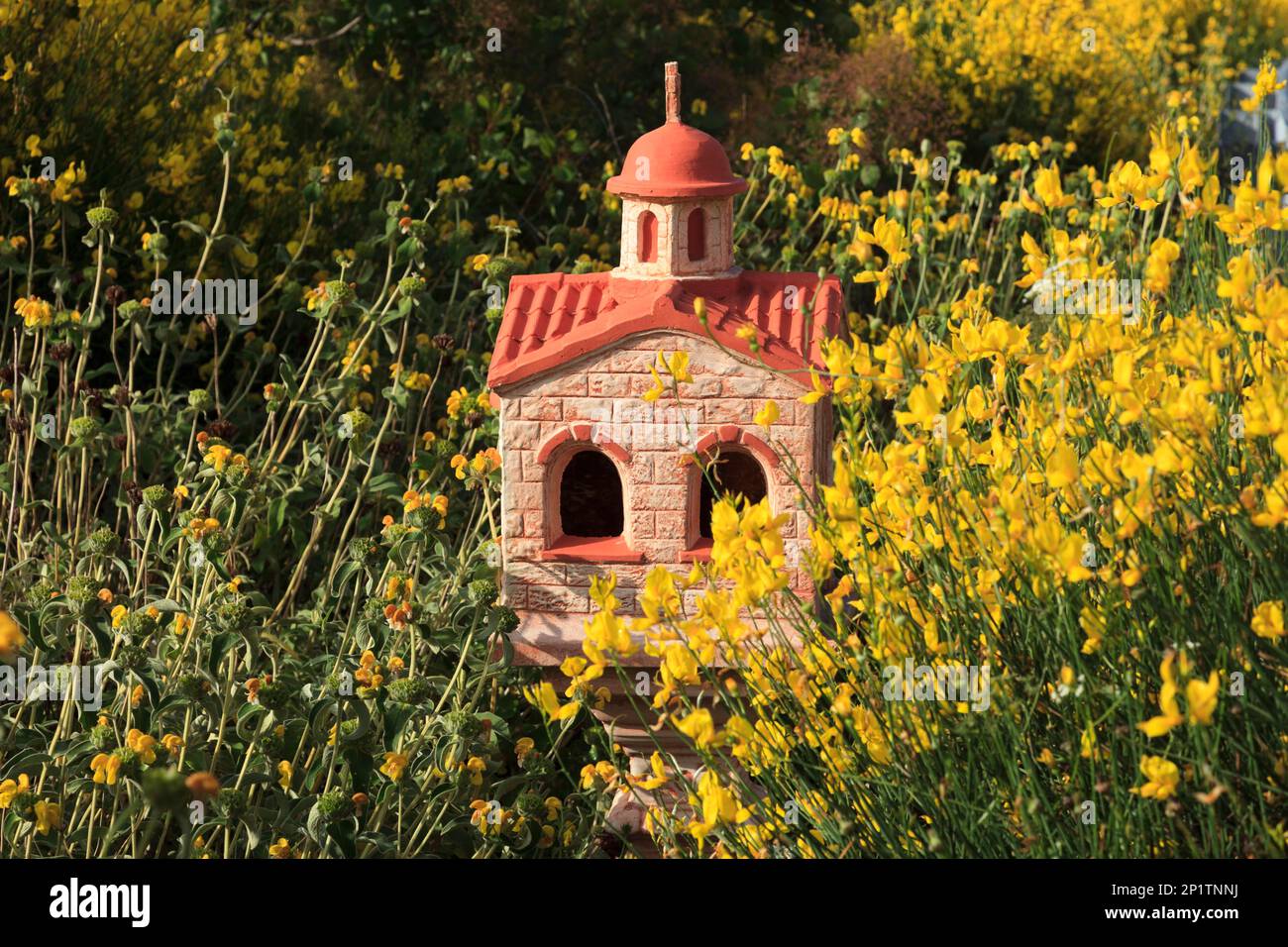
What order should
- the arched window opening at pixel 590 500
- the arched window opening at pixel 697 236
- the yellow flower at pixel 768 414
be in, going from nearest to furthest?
the yellow flower at pixel 768 414 < the arched window opening at pixel 697 236 < the arched window opening at pixel 590 500

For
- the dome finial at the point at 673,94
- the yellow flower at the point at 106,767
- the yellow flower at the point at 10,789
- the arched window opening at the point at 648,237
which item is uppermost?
the dome finial at the point at 673,94

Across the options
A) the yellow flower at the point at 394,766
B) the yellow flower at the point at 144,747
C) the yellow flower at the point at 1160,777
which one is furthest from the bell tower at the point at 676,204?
the yellow flower at the point at 1160,777

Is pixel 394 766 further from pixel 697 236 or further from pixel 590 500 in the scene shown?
pixel 697 236

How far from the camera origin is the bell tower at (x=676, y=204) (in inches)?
154

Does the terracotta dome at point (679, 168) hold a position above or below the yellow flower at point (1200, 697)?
above

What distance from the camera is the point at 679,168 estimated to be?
3916 millimetres

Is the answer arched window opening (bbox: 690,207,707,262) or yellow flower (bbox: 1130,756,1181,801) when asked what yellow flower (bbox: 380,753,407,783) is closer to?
arched window opening (bbox: 690,207,707,262)

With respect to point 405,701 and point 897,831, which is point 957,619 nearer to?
point 897,831

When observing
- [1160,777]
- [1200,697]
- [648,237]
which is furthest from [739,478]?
[1200,697]

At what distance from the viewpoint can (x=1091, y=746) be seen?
2279 millimetres

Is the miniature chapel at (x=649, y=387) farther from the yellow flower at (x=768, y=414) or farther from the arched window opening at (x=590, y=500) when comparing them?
the yellow flower at (x=768, y=414)

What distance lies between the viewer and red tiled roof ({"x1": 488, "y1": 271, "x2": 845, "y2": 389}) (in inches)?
144
